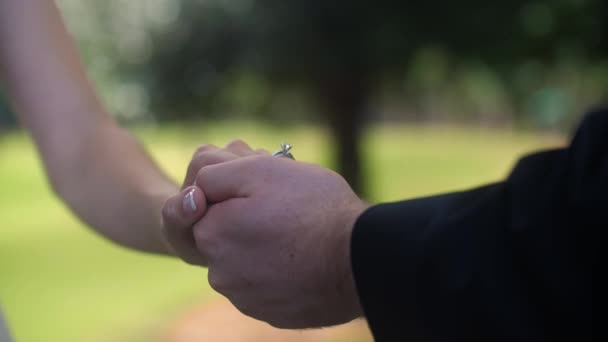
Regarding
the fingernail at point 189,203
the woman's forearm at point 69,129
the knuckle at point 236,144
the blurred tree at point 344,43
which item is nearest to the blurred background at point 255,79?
the blurred tree at point 344,43

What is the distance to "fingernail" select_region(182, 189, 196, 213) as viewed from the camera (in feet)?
2.91

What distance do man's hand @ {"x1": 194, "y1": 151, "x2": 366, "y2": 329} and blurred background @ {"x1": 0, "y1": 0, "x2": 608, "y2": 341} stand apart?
6.26 feet

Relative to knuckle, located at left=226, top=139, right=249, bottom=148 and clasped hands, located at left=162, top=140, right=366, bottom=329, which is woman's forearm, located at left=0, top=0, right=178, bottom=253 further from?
clasped hands, located at left=162, top=140, right=366, bottom=329

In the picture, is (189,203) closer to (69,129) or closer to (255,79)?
(69,129)

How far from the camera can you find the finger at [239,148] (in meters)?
1.00

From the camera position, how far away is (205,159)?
0.97 m

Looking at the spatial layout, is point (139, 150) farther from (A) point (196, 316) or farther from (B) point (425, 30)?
(B) point (425, 30)

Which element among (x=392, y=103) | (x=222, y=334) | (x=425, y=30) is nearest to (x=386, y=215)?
(x=222, y=334)

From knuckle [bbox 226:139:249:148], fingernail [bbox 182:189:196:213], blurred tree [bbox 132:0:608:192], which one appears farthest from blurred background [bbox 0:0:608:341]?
fingernail [bbox 182:189:196:213]

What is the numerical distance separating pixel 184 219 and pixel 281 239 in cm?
14

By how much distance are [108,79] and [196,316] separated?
1512 mm

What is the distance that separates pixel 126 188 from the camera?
44.9 inches

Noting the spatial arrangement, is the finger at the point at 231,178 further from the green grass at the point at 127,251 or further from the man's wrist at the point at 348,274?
the green grass at the point at 127,251

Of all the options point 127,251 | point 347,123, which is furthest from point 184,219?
point 127,251
